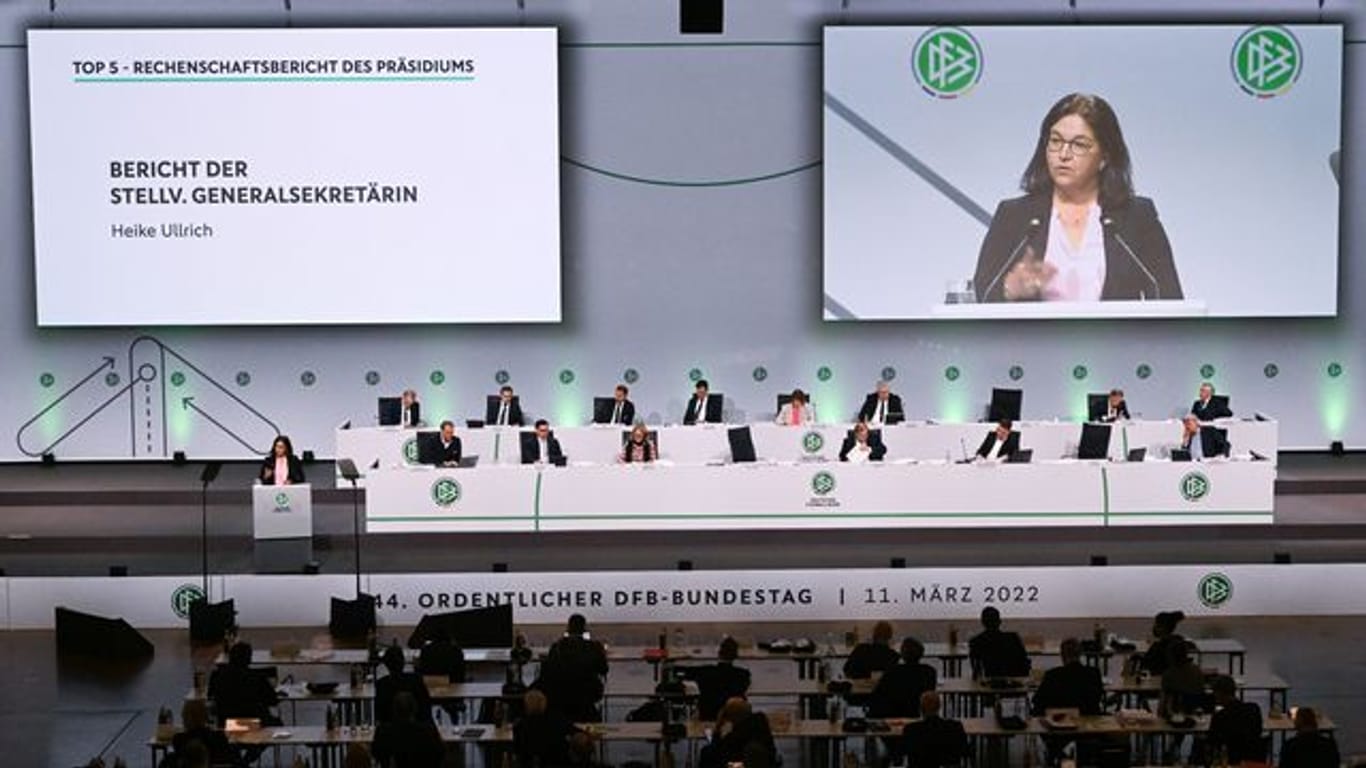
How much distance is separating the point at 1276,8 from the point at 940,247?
4.42 meters

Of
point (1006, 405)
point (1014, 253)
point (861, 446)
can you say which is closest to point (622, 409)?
point (861, 446)

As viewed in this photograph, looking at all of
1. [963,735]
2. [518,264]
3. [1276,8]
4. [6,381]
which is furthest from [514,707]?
[1276,8]

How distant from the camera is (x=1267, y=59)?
22.6 meters

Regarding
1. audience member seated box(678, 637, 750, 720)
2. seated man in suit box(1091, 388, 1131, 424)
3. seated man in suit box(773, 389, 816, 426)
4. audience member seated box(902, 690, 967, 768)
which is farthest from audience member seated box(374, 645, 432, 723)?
seated man in suit box(1091, 388, 1131, 424)

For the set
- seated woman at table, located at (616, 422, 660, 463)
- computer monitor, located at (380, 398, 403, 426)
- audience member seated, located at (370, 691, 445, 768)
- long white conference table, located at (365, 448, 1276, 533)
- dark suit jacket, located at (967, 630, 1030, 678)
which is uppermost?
computer monitor, located at (380, 398, 403, 426)

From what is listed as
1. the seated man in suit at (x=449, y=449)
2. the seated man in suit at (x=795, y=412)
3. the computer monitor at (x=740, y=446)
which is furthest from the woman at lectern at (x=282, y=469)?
the seated man in suit at (x=795, y=412)

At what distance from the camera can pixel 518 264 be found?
22578 millimetres

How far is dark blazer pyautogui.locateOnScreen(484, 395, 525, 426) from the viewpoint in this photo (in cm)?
2161

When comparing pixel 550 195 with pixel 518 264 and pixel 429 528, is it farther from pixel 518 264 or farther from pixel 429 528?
pixel 429 528

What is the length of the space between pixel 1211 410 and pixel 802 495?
534cm

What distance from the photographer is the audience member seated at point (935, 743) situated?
11.5 meters

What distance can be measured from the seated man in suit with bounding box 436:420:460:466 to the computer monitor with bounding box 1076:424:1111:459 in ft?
19.0

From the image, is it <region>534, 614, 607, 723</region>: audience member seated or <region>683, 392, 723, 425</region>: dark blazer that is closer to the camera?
<region>534, 614, 607, 723</region>: audience member seated

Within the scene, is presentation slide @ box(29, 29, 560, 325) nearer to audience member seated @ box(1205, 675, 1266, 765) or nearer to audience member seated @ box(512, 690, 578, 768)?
audience member seated @ box(512, 690, 578, 768)
